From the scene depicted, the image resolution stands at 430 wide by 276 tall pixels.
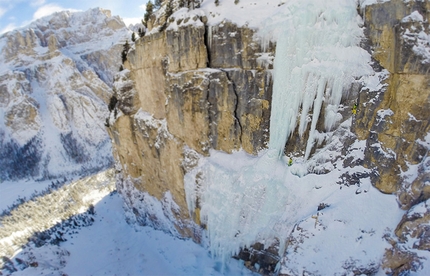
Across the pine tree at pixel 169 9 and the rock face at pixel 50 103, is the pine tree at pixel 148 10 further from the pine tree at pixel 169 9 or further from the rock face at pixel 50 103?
the rock face at pixel 50 103

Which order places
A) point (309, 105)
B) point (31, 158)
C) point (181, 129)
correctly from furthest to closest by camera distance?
point (31, 158)
point (181, 129)
point (309, 105)

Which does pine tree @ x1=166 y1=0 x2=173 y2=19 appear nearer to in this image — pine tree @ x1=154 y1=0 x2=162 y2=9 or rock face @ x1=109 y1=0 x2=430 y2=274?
rock face @ x1=109 y1=0 x2=430 y2=274

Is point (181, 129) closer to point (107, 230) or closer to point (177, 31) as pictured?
point (177, 31)

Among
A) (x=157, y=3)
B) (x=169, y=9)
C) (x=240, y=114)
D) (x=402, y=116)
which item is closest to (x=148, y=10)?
(x=157, y=3)

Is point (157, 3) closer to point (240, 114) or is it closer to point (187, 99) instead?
point (187, 99)

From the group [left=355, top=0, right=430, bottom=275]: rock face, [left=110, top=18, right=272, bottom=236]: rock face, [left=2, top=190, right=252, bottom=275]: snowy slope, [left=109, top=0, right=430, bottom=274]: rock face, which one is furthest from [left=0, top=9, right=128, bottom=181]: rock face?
[left=355, top=0, right=430, bottom=275]: rock face

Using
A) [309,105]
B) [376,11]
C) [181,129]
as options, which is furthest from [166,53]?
[376,11]
